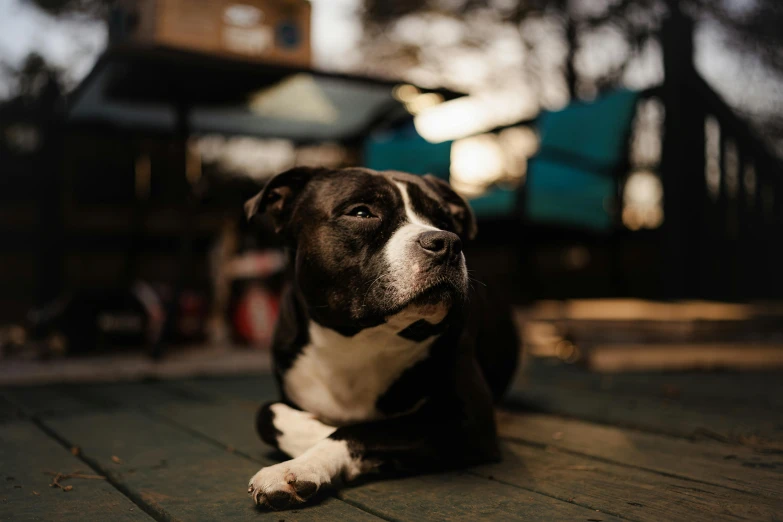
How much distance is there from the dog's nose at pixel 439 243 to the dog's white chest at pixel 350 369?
0.24 m

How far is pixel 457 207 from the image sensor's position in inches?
76.5

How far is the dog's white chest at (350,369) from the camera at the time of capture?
1.57 m

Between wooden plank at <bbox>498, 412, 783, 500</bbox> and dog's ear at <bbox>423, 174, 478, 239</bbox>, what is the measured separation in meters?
0.58

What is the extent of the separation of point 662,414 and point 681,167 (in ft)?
5.98

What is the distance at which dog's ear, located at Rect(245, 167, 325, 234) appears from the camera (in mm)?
1745

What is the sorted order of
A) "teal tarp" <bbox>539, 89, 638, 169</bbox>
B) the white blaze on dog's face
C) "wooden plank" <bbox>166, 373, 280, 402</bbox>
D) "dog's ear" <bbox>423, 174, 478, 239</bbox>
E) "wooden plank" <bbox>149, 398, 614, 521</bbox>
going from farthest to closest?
"teal tarp" <bbox>539, 89, 638, 169</bbox>, "wooden plank" <bbox>166, 373, 280, 402</bbox>, "dog's ear" <bbox>423, 174, 478, 239</bbox>, the white blaze on dog's face, "wooden plank" <bbox>149, 398, 614, 521</bbox>

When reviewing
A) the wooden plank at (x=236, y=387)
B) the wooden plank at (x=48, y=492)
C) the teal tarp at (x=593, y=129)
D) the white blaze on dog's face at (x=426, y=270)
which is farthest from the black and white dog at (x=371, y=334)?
the teal tarp at (x=593, y=129)

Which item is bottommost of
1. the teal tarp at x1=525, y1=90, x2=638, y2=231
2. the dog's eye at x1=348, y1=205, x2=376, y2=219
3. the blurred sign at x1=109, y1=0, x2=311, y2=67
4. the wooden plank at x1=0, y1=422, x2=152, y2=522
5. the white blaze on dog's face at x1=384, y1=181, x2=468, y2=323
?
the wooden plank at x1=0, y1=422, x2=152, y2=522

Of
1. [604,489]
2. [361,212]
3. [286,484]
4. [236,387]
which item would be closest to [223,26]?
[236,387]

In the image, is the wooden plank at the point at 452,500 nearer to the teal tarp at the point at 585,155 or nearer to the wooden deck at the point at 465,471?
the wooden deck at the point at 465,471

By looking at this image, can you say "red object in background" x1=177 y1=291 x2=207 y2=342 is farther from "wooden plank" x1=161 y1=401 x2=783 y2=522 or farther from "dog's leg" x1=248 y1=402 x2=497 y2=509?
"dog's leg" x1=248 y1=402 x2=497 y2=509

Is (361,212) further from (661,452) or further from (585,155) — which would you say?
(585,155)

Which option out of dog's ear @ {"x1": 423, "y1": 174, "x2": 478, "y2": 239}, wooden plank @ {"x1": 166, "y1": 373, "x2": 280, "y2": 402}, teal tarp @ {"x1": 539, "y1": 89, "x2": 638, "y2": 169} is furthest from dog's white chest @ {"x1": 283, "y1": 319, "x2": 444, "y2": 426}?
teal tarp @ {"x1": 539, "y1": 89, "x2": 638, "y2": 169}

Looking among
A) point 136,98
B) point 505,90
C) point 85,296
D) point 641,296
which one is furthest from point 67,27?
point 641,296
